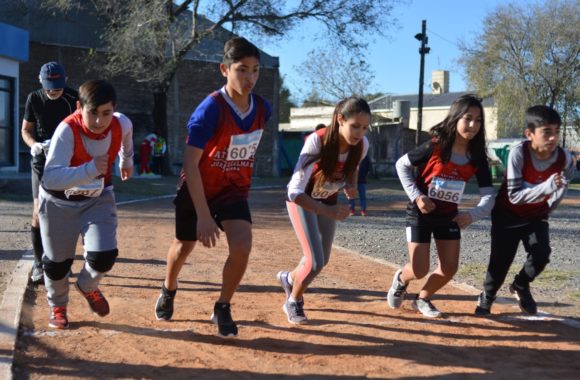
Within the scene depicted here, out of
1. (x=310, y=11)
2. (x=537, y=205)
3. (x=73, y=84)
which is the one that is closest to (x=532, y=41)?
(x=310, y=11)

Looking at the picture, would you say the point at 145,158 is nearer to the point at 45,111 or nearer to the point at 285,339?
the point at 45,111

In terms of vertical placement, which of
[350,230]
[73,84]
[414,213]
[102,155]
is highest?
[73,84]

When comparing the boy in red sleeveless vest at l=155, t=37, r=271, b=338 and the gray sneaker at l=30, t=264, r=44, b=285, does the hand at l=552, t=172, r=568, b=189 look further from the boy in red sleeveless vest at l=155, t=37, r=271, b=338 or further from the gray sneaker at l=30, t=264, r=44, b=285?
the gray sneaker at l=30, t=264, r=44, b=285

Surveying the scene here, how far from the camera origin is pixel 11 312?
18.4ft

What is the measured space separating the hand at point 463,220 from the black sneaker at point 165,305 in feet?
7.40

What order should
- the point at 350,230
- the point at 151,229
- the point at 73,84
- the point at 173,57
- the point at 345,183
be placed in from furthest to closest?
the point at 73,84, the point at 173,57, the point at 350,230, the point at 151,229, the point at 345,183

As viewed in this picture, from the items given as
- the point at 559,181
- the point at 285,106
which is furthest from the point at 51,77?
the point at 285,106

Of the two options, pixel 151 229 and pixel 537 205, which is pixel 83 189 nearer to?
pixel 537 205

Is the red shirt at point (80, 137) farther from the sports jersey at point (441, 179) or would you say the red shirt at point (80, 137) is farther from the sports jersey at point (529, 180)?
the sports jersey at point (529, 180)

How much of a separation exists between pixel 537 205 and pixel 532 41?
40107 millimetres

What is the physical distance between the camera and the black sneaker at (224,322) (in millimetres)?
5195

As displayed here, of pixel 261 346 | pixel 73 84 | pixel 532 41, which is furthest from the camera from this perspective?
pixel 532 41

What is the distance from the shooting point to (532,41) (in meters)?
43.3

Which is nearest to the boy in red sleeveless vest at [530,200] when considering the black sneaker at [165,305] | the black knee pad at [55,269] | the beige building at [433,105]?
the black sneaker at [165,305]
